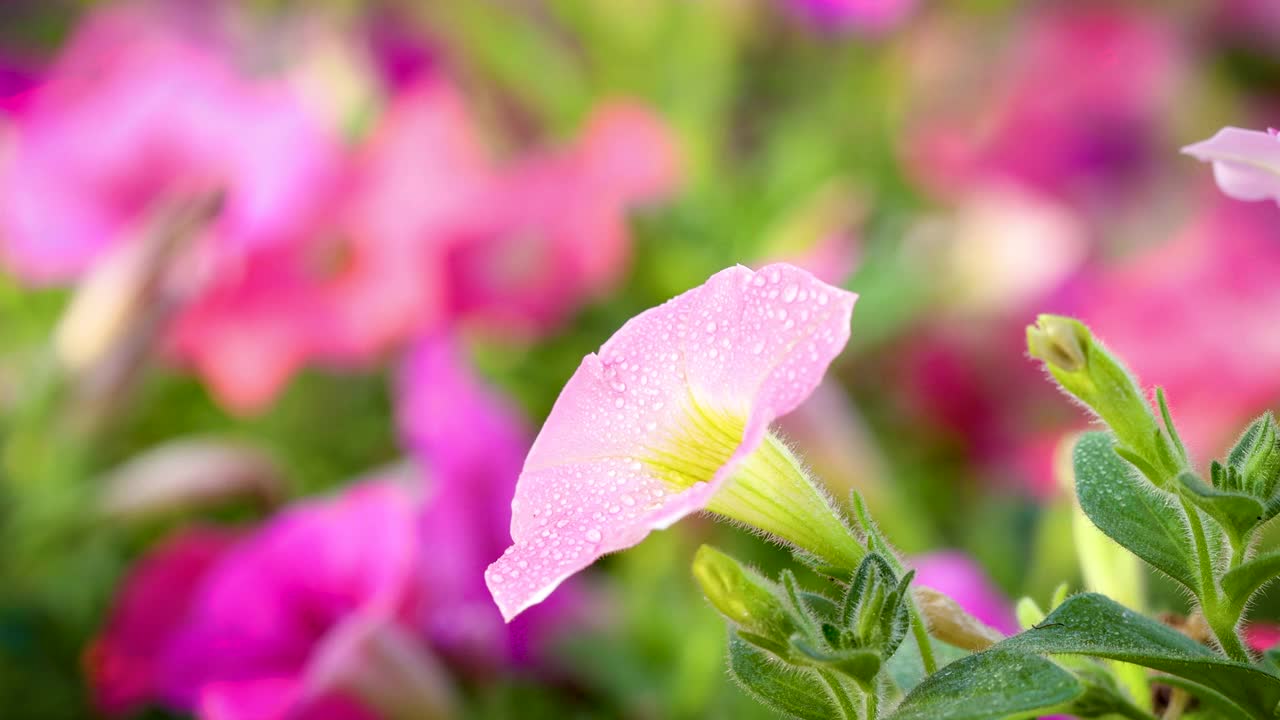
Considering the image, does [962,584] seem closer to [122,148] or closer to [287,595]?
[287,595]

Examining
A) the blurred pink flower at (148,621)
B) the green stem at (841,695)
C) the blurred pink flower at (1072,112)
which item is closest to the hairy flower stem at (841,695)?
the green stem at (841,695)

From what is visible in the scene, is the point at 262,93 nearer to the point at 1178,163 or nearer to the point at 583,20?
the point at 583,20

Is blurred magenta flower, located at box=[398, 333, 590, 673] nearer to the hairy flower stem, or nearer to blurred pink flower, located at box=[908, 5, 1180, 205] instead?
the hairy flower stem

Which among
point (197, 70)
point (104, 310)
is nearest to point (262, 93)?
point (197, 70)

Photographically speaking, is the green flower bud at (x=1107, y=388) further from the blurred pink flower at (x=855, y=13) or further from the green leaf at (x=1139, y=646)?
the blurred pink flower at (x=855, y=13)

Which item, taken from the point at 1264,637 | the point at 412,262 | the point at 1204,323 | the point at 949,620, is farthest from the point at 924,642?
the point at 1204,323
